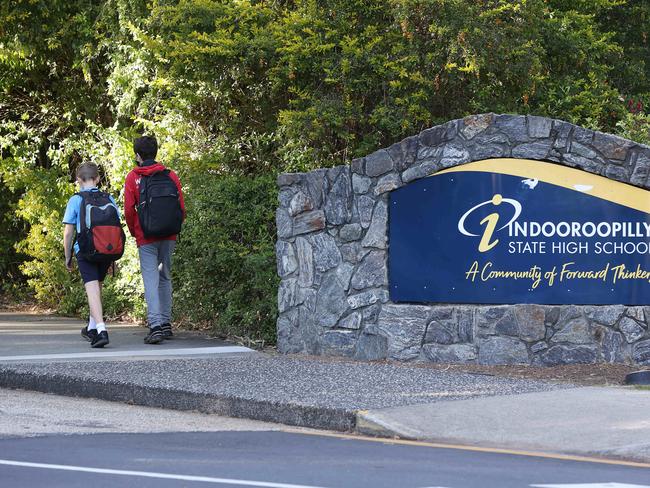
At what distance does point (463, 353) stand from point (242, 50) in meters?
4.86

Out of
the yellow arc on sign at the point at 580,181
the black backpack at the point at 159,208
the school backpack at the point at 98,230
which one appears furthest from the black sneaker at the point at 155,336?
the yellow arc on sign at the point at 580,181

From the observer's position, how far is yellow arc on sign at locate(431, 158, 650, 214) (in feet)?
36.2

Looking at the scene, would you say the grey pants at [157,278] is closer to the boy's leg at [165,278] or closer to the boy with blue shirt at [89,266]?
the boy's leg at [165,278]

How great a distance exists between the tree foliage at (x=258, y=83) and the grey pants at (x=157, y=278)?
732 millimetres

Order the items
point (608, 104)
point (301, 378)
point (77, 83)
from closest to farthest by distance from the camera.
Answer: point (301, 378)
point (608, 104)
point (77, 83)

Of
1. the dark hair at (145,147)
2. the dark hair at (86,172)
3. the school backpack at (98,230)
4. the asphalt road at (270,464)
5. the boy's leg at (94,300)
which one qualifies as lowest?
the asphalt road at (270,464)

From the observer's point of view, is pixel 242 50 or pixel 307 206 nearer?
pixel 307 206

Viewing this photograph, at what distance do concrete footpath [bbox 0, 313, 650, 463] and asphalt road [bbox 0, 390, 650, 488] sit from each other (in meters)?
0.25

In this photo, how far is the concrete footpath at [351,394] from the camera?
7.94 m

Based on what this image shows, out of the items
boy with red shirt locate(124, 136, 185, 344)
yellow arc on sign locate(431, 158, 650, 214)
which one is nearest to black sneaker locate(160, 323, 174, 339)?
boy with red shirt locate(124, 136, 185, 344)

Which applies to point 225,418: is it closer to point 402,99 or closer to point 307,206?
point 307,206

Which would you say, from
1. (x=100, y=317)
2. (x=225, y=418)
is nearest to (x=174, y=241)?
(x=100, y=317)

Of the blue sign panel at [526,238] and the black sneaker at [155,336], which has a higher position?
the blue sign panel at [526,238]

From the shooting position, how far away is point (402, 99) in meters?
13.5
